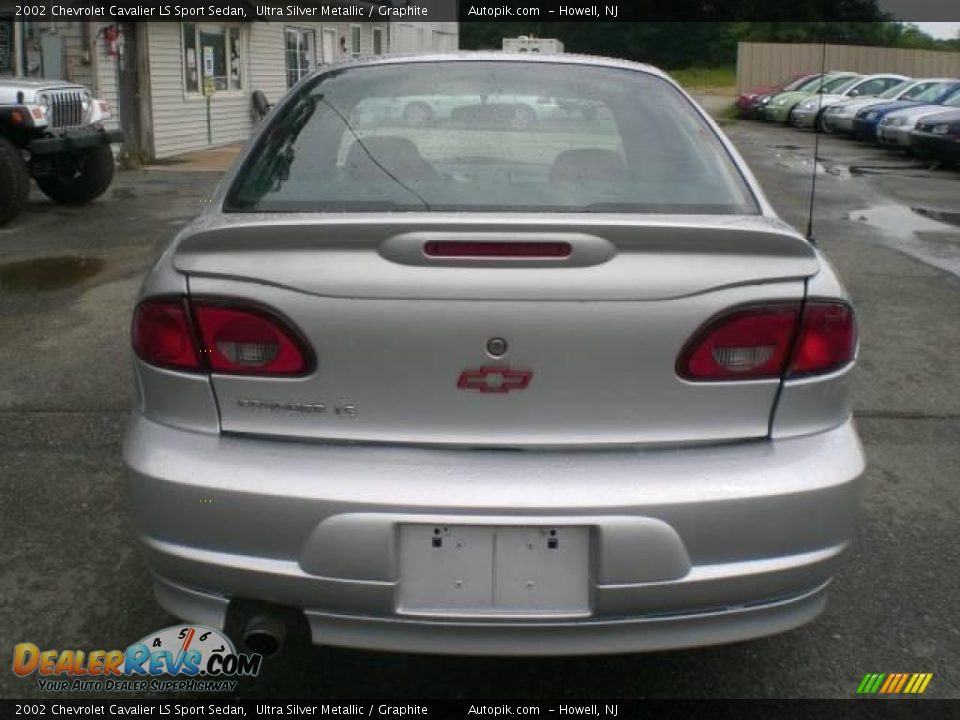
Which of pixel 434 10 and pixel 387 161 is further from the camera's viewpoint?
pixel 434 10

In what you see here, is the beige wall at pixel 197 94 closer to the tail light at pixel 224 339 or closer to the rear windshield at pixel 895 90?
the rear windshield at pixel 895 90

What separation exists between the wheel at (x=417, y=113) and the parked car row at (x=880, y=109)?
9.25 meters

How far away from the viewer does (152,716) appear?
2439mm

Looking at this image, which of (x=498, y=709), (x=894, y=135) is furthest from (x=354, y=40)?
(x=498, y=709)

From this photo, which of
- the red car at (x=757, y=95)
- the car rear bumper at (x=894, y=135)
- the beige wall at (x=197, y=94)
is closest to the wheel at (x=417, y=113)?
the beige wall at (x=197, y=94)

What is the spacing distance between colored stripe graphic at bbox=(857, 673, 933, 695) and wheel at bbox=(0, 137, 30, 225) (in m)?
9.15

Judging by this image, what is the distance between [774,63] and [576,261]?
38379 millimetres

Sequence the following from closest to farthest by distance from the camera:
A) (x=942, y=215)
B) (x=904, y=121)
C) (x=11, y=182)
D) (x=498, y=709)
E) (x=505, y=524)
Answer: (x=505, y=524)
(x=498, y=709)
(x=11, y=182)
(x=942, y=215)
(x=904, y=121)

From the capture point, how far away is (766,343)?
214cm

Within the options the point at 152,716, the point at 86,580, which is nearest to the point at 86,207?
the point at 86,580

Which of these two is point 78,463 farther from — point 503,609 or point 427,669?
point 503,609

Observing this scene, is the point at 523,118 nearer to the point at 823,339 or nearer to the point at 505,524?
the point at 823,339

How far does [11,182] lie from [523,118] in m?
8.11

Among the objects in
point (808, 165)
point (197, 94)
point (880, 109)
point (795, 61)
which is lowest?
point (808, 165)
